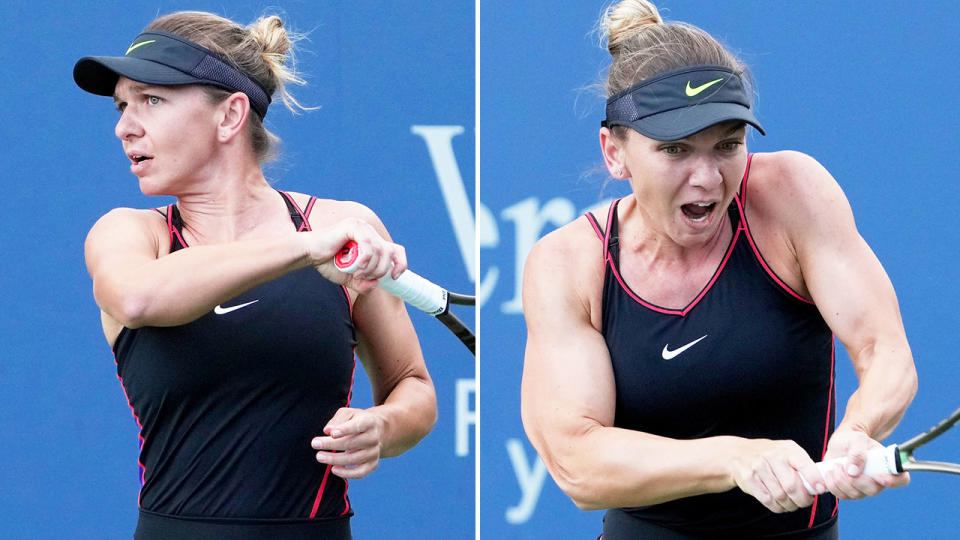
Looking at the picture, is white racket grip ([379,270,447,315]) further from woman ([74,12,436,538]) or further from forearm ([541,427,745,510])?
forearm ([541,427,745,510])

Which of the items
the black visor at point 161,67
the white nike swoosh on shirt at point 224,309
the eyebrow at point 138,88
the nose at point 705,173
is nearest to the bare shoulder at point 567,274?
the nose at point 705,173

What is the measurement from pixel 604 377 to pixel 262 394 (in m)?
0.53

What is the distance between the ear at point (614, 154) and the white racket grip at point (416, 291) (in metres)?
0.35

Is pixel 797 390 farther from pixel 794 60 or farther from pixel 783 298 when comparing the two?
pixel 794 60

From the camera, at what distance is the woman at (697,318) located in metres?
1.86

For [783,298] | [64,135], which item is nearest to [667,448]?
[783,298]

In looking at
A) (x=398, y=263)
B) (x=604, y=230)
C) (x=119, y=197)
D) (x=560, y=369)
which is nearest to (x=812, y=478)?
(x=560, y=369)

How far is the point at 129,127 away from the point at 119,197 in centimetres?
81

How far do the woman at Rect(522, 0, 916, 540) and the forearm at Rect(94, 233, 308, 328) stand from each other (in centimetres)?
45

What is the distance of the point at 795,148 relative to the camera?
2812 millimetres

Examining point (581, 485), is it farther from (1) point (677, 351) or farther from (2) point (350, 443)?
(2) point (350, 443)

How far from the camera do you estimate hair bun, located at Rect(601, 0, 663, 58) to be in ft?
6.81

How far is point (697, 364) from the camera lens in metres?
1.90

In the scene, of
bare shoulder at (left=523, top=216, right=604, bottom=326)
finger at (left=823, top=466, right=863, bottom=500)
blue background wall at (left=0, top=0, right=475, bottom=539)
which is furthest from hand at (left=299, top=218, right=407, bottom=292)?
blue background wall at (left=0, top=0, right=475, bottom=539)
